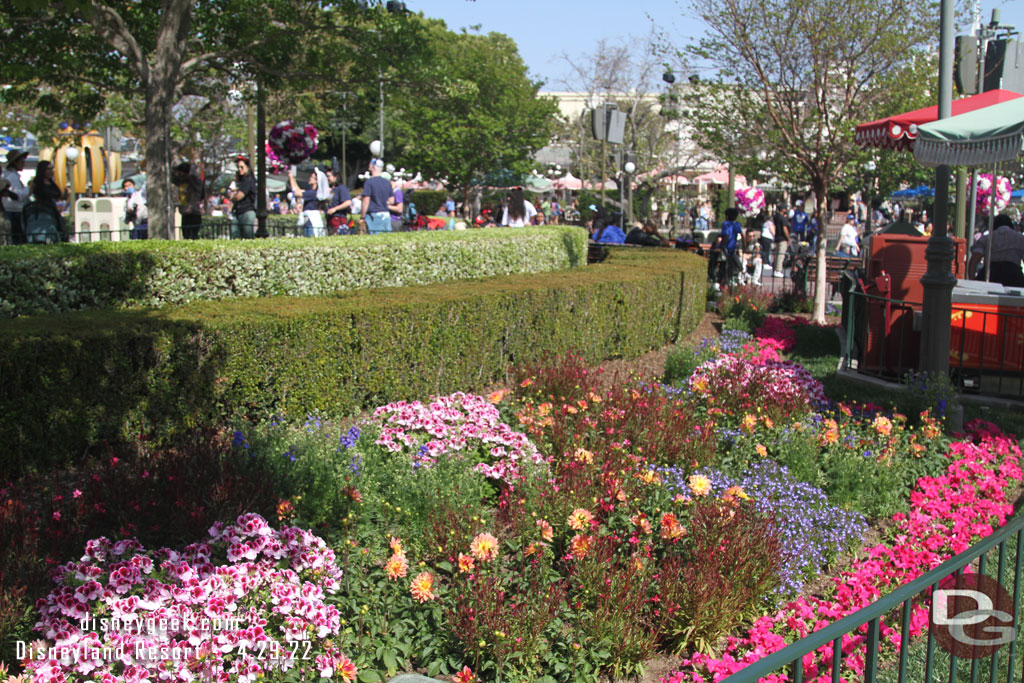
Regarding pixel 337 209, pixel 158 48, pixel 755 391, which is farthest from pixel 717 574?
pixel 337 209

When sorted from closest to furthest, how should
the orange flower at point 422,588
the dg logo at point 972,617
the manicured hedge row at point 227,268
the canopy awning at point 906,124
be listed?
the dg logo at point 972,617, the orange flower at point 422,588, the manicured hedge row at point 227,268, the canopy awning at point 906,124

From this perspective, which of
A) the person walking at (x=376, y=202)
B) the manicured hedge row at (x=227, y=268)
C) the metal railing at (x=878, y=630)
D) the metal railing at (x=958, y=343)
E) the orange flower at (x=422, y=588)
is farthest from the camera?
the person walking at (x=376, y=202)

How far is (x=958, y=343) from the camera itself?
850cm

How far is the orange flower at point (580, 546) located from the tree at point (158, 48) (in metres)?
8.07

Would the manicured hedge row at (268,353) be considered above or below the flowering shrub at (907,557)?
above

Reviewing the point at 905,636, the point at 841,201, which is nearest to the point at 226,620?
the point at 905,636

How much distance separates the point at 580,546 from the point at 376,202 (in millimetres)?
9757

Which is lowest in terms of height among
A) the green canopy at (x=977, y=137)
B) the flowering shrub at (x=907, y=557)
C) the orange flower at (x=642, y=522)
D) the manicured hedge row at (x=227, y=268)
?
the flowering shrub at (x=907, y=557)

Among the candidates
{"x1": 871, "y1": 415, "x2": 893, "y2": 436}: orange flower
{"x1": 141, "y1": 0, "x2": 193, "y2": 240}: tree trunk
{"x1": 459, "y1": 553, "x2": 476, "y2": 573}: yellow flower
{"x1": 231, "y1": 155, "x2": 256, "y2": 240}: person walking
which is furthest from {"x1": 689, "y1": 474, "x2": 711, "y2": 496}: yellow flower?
{"x1": 231, "y1": 155, "x2": 256, "y2": 240}: person walking

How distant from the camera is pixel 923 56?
13.3m

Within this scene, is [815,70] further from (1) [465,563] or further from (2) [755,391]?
(1) [465,563]

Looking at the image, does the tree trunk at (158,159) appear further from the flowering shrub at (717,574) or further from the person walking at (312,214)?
the flowering shrub at (717,574)

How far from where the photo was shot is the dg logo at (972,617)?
9.57 feet

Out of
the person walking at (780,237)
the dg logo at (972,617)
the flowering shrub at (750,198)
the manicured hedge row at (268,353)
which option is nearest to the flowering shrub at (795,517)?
the dg logo at (972,617)
